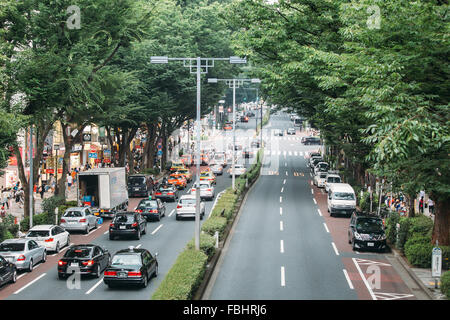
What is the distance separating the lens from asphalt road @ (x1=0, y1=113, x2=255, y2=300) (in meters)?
22.4

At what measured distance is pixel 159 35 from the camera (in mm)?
58000

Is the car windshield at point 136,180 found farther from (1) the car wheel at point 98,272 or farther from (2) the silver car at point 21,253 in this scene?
(1) the car wheel at point 98,272

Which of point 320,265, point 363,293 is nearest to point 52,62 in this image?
point 320,265

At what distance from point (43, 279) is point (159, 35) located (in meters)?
37.0

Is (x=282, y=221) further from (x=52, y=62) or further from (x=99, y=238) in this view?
Result: (x=52, y=62)

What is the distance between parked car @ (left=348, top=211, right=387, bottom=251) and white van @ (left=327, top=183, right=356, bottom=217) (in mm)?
9228

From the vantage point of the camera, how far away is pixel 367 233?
3106 centimetres

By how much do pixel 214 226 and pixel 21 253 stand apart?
32.2ft

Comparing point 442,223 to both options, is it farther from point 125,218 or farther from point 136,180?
point 136,180

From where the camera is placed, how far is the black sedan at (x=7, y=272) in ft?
77.0

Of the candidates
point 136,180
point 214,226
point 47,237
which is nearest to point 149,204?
point 214,226

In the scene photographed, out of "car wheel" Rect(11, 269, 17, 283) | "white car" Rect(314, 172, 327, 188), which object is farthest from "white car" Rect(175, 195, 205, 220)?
"white car" Rect(314, 172, 327, 188)

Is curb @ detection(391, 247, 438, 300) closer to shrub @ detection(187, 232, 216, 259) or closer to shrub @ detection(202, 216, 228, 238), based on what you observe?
shrub @ detection(187, 232, 216, 259)

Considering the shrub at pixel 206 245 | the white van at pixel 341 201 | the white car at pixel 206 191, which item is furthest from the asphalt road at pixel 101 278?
the white van at pixel 341 201
